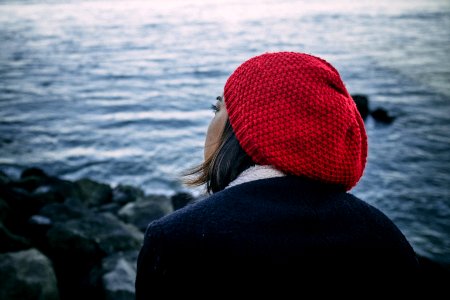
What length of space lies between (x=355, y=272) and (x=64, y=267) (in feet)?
14.1

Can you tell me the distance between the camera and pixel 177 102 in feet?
44.2

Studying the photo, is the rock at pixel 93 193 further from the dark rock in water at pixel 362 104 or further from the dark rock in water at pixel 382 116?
the dark rock in water at pixel 382 116

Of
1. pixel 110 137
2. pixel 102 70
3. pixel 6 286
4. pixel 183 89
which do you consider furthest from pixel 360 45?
pixel 6 286

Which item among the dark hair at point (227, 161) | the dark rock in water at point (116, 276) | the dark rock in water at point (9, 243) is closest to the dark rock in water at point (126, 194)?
the dark rock in water at point (9, 243)

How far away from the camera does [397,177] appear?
26.2ft

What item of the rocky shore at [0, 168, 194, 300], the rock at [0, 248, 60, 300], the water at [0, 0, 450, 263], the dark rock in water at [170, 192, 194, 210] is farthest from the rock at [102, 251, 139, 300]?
the water at [0, 0, 450, 263]

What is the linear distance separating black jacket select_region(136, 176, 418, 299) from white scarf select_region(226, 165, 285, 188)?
0.19ft

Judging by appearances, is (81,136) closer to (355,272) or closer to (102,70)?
(102,70)

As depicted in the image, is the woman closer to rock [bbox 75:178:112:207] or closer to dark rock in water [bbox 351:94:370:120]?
rock [bbox 75:178:112:207]

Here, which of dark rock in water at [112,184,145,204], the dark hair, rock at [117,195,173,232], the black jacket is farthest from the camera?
dark rock in water at [112,184,145,204]

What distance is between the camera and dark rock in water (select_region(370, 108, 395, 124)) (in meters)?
11.4

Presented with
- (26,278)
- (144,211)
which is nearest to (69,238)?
(26,278)

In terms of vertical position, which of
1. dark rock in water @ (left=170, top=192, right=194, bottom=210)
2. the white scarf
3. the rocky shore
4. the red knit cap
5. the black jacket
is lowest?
dark rock in water @ (left=170, top=192, right=194, bottom=210)

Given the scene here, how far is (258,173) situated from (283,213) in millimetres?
227
